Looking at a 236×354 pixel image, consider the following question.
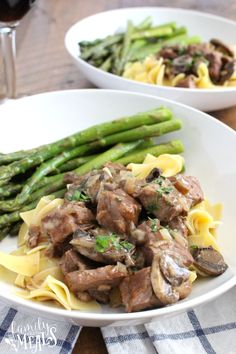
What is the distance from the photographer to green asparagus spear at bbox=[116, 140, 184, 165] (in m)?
3.79

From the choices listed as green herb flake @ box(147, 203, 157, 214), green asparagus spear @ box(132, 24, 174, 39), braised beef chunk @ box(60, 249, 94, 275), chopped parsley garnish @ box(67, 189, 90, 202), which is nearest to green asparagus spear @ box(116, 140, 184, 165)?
chopped parsley garnish @ box(67, 189, 90, 202)

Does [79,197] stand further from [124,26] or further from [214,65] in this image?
[124,26]

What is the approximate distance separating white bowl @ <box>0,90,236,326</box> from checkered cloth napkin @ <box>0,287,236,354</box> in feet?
1.31

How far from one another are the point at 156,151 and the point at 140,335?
1487mm

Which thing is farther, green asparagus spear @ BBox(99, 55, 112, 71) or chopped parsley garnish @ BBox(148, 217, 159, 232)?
green asparagus spear @ BBox(99, 55, 112, 71)

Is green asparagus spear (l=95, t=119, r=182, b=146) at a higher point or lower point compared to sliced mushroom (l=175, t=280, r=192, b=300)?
lower

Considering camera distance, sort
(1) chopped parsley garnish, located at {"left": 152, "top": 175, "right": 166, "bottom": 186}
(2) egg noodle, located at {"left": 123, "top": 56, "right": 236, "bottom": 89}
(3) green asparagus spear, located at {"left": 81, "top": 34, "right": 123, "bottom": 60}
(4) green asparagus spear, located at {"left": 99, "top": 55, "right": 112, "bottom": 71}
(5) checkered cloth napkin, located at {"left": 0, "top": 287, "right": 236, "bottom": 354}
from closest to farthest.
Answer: (5) checkered cloth napkin, located at {"left": 0, "top": 287, "right": 236, "bottom": 354} → (1) chopped parsley garnish, located at {"left": 152, "top": 175, "right": 166, "bottom": 186} → (2) egg noodle, located at {"left": 123, "top": 56, "right": 236, "bottom": 89} → (4) green asparagus spear, located at {"left": 99, "top": 55, "right": 112, "bottom": 71} → (3) green asparagus spear, located at {"left": 81, "top": 34, "right": 123, "bottom": 60}

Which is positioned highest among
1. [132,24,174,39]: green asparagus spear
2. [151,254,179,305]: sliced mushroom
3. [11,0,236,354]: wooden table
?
[151,254,179,305]: sliced mushroom

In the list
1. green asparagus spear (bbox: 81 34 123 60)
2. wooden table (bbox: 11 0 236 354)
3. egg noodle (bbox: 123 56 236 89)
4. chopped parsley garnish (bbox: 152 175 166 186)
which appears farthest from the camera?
green asparagus spear (bbox: 81 34 123 60)

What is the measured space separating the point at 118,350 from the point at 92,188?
2.99 ft

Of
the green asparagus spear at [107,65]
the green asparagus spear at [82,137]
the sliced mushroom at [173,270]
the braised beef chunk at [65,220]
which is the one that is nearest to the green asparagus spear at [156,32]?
the green asparagus spear at [107,65]

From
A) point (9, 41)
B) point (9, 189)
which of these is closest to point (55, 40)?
point (9, 41)

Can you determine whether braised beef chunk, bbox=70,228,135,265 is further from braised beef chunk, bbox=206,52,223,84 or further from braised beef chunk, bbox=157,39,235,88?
braised beef chunk, bbox=206,52,223,84

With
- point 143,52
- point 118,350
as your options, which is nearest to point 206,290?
point 118,350
